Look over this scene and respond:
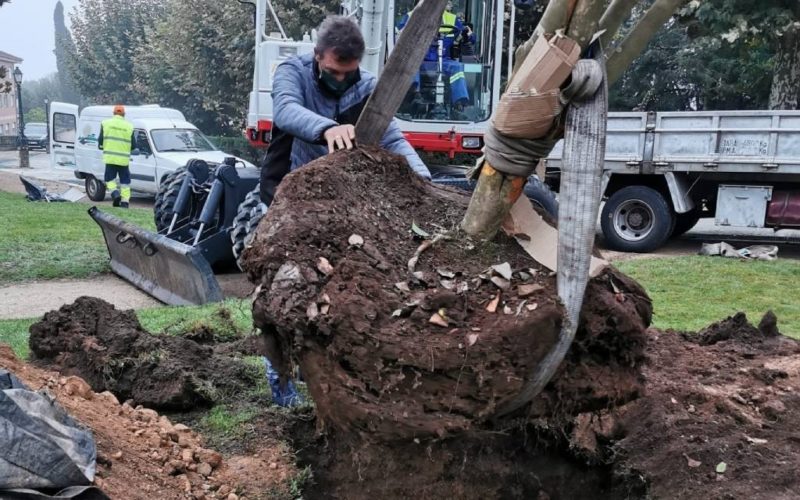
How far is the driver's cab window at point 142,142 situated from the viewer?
17234 millimetres

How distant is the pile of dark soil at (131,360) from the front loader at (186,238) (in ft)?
6.21

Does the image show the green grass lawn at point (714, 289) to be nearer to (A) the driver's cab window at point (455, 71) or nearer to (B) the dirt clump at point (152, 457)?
(A) the driver's cab window at point (455, 71)

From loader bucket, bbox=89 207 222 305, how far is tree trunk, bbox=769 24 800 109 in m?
12.8

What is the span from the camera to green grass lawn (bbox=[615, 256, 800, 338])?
6.62 meters

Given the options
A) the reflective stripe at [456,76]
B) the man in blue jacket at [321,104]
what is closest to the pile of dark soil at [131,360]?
the man in blue jacket at [321,104]

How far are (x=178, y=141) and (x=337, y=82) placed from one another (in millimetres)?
14991

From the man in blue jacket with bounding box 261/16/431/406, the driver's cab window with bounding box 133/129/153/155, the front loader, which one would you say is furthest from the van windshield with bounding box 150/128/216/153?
the man in blue jacket with bounding box 261/16/431/406

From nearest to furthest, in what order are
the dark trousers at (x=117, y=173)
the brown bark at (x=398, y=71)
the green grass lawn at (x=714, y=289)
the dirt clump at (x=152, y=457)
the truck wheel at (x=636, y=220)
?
the dirt clump at (x=152, y=457)
the brown bark at (x=398, y=71)
the green grass lawn at (x=714, y=289)
the truck wheel at (x=636, y=220)
the dark trousers at (x=117, y=173)

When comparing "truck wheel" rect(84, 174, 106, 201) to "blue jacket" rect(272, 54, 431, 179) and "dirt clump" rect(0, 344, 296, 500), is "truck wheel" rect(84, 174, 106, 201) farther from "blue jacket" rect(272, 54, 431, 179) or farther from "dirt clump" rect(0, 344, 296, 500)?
"blue jacket" rect(272, 54, 431, 179)

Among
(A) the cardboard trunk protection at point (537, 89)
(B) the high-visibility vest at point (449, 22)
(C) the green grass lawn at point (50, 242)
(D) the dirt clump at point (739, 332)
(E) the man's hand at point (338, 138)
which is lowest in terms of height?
(C) the green grass lawn at point (50, 242)

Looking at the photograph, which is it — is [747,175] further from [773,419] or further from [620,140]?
[773,419]

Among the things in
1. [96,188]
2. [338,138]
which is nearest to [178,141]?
[96,188]

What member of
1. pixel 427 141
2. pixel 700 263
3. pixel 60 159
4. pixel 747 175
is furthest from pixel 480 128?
pixel 60 159

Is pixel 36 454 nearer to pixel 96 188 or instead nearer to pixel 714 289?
pixel 714 289
